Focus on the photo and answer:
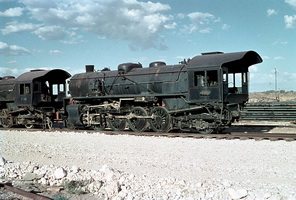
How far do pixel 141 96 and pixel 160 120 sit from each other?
157 cm

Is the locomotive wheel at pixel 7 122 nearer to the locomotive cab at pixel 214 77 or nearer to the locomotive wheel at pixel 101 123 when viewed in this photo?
the locomotive wheel at pixel 101 123

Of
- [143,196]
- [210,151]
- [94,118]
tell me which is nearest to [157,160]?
[210,151]

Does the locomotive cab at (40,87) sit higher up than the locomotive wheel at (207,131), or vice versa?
the locomotive cab at (40,87)

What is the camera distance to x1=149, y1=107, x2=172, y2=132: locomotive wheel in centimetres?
1566

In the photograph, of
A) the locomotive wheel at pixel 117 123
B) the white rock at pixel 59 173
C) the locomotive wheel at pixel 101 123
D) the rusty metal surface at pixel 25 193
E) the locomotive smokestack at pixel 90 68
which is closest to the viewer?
the rusty metal surface at pixel 25 193

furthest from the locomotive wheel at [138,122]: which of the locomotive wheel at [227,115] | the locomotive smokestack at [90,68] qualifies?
the locomotive smokestack at [90,68]

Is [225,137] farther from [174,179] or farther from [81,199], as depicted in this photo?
[81,199]

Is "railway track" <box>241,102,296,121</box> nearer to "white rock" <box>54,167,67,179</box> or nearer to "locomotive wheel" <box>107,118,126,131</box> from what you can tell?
"locomotive wheel" <box>107,118,126,131</box>

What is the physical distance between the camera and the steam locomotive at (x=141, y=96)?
14.4m

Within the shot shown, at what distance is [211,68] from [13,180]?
9.13 metres

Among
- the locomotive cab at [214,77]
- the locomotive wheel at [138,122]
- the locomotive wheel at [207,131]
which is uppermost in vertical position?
the locomotive cab at [214,77]

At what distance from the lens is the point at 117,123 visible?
57.7 feet

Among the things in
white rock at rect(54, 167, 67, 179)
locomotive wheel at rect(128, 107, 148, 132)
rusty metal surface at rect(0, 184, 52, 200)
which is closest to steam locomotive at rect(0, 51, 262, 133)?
locomotive wheel at rect(128, 107, 148, 132)

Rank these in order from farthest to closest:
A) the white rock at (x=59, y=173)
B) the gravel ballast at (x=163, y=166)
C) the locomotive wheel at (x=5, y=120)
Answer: the locomotive wheel at (x=5, y=120) → the white rock at (x=59, y=173) → the gravel ballast at (x=163, y=166)
